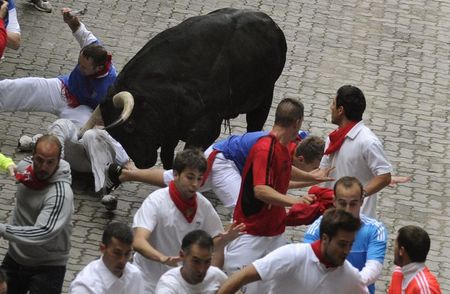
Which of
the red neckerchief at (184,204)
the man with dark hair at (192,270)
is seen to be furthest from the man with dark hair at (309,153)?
the man with dark hair at (192,270)

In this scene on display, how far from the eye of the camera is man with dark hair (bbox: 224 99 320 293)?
38.3 ft

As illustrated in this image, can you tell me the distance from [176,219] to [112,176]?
339 cm

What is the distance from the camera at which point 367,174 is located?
12.6 metres

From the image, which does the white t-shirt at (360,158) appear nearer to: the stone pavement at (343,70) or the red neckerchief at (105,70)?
the stone pavement at (343,70)

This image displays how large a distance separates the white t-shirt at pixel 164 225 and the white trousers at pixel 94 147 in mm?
3312

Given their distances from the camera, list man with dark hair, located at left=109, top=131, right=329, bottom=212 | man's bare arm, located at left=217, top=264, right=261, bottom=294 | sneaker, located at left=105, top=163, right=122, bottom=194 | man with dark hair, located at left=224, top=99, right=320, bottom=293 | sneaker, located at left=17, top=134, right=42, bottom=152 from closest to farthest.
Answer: man's bare arm, located at left=217, top=264, right=261, bottom=294 → man with dark hair, located at left=224, top=99, right=320, bottom=293 → man with dark hair, located at left=109, top=131, right=329, bottom=212 → sneaker, located at left=105, top=163, right=122, bottom=194 → sneaker, located at left=17, top=134, right=42, bottom=152

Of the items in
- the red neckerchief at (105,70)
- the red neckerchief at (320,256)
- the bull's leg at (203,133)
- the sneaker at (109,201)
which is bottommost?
the sneaker at (109,201)

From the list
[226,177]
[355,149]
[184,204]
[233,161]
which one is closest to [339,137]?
[355,149]

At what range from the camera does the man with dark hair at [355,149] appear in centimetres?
1248

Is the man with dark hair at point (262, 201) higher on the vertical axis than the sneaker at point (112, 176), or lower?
higher

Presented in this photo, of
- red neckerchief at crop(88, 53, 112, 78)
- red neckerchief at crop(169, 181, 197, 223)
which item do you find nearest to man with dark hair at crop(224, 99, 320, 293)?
red neckerchief at crop(169, 181, 197, 223)

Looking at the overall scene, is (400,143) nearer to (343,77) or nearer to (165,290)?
(343,77)

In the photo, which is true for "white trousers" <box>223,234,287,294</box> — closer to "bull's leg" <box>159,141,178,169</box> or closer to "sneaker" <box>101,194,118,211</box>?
"sneaker" <box>101,194,118,211</box>

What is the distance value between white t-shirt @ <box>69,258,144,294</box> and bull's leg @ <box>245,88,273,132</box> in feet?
19.5
